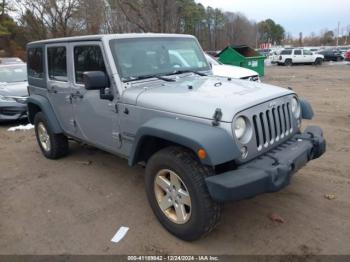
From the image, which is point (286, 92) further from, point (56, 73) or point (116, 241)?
point (56, 73)

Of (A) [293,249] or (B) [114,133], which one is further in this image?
(B) [114,133]

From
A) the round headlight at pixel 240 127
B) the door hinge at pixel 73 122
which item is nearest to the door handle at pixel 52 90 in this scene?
the door hinge at pixel 73 122

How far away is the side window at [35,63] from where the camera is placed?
18.2 feet

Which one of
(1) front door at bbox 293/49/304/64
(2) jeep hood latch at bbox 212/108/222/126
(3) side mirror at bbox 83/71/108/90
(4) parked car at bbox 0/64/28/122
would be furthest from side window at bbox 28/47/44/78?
(1) front door at bbox 293/49/304/64

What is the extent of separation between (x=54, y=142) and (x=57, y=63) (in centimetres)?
134

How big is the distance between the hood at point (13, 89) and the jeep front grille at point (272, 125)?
731 centimetres

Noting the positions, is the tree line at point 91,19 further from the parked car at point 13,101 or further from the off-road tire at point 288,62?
the off-road tire at point 288,62

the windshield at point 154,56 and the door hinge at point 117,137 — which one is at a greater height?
the windshield at point 154,56

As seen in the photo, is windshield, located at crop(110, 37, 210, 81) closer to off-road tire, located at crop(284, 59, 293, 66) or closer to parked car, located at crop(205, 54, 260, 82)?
parked car, located at crop(205, 54, 260, 82)

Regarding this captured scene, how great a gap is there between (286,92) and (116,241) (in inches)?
92.3

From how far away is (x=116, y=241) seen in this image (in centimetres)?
344

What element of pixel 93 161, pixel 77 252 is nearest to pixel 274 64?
pixel 93 161

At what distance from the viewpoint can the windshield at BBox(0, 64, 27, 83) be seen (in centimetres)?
978

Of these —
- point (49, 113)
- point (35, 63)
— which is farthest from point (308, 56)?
point (49, 113)
